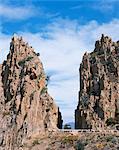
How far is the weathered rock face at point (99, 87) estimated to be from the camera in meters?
145

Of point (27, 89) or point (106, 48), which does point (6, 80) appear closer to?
point (27, 89)

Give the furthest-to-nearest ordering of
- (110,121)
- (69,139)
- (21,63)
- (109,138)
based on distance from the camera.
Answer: (21,63), (110,121), (69,139), (109,138)

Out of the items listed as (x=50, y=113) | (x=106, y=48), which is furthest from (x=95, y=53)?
(x=50, y=113)

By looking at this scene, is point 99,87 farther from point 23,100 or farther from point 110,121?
point 23,100

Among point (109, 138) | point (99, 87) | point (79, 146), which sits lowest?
point (79, 146)

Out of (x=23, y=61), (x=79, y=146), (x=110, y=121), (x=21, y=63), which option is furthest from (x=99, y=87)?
(x=79, y=146)

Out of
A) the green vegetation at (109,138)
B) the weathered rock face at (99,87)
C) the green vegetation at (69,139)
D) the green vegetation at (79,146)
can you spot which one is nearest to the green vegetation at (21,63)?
the weathered rock face at (99,87)

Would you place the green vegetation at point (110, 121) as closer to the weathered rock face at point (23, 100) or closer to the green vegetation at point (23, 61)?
the weathered rock face at point (23, 100)

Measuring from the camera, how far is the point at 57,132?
132125mm

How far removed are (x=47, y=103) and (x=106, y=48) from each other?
90.3 ft

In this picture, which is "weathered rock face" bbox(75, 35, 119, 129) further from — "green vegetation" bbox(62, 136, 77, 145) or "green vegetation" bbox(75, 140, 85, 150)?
"green vegetation" bbox(75, 140, 85, 150)

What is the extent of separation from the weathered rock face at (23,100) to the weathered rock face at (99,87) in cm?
876

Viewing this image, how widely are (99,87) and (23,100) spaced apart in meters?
24.6

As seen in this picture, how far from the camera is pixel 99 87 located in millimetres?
149875
